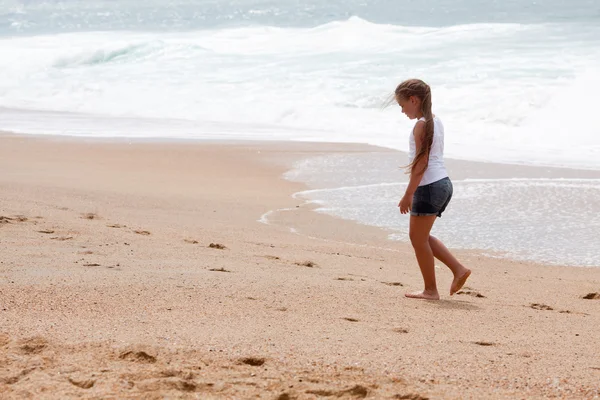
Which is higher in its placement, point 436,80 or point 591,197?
point 436,80

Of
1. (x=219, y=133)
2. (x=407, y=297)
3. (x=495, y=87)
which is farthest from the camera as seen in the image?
(x=495, y=87)

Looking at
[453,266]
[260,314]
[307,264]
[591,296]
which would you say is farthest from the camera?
[307,264]

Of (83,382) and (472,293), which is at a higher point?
(83,382)

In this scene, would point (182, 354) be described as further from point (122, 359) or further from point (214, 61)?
point (214, 61)

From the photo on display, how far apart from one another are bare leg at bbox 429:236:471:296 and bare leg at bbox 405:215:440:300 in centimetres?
6

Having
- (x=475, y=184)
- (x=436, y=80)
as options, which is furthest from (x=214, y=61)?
(x=475, y=184)

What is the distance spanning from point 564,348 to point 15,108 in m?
18.0

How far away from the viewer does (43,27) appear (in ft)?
143

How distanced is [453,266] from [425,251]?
0.18 metres

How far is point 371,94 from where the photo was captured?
18.9 m

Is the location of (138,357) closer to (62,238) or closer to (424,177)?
(424,177)

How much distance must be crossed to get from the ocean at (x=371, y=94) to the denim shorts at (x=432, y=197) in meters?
2.11

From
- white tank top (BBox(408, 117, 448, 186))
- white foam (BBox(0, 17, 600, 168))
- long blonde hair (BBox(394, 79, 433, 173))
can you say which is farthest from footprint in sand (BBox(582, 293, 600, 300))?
white foam (BBox(0, 17, 600, 168))

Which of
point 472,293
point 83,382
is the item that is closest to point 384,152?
point 472,293
